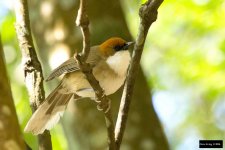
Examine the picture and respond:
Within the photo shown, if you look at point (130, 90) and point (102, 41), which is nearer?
point (130, 90)

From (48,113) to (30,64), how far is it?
0.93 ft

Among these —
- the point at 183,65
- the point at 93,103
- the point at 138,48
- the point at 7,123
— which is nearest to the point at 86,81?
the point at 93,103

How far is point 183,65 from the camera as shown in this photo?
403cm

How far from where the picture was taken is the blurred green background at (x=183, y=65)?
3.66m

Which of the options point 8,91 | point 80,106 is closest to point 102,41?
point 80,106

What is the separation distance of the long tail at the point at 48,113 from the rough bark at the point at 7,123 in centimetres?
78

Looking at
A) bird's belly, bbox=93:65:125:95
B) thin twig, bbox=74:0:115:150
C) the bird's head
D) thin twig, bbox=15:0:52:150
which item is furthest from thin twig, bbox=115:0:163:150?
the bird's head

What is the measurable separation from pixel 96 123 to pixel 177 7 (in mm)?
1958

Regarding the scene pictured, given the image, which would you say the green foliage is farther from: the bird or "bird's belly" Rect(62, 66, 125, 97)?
"bird's belly" Rect(62, 66, 125, 97)

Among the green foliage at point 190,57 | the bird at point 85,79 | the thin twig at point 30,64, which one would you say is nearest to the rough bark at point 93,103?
the bird at point 85,79

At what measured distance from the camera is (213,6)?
383 cm

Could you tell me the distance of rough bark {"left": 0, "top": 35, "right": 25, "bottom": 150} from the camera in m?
1.00

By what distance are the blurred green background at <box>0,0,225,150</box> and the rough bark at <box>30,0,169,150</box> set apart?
948mm

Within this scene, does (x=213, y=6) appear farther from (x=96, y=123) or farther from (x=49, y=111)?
(x=49, y=111)
